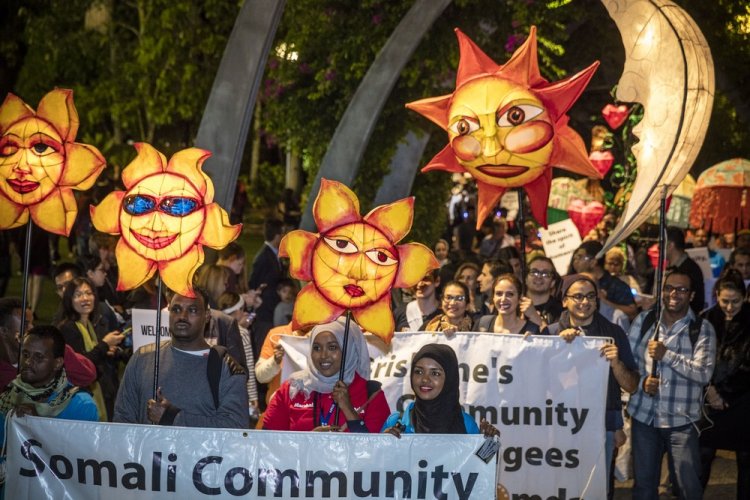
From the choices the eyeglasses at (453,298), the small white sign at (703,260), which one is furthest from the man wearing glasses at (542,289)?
the small white sign at (703,260)

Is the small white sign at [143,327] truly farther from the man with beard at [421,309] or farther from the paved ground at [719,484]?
the paved ground at [719,484]

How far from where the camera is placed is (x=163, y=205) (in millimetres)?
6539

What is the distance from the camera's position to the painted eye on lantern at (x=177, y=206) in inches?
257

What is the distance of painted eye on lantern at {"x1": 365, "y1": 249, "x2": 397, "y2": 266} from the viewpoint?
6344 millimetres

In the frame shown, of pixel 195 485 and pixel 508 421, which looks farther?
pixel 508 421

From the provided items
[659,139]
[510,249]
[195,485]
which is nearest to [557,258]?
[510,249]

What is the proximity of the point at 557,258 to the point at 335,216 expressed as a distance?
7278 millimetres

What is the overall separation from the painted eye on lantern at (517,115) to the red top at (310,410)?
226 cm

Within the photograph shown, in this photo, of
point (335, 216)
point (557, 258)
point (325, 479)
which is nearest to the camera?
point (325, 479)

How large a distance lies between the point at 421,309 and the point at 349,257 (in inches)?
123

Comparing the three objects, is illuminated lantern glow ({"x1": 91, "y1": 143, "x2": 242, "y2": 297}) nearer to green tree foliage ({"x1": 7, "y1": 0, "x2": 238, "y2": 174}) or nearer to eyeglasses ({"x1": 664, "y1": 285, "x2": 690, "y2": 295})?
eyeglasses ({"x1": 664, "y1": 285, "x2": 690, "y2": 295})

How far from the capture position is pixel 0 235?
1769 centimetres

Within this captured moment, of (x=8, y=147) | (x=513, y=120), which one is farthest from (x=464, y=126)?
(x=8, y=147)

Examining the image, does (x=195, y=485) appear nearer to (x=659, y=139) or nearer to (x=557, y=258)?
(x=659, y=139)
